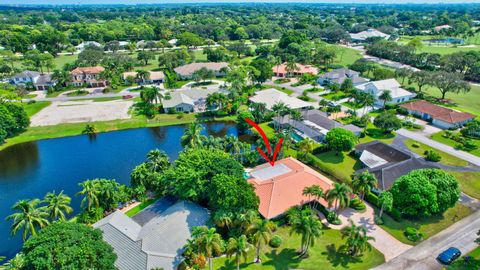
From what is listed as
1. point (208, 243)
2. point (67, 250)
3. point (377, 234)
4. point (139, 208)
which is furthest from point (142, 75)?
point (377, 234)

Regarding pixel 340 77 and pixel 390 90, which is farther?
pixel 340 77

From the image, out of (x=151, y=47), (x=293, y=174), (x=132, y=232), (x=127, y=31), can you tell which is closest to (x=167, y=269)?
(x=132, y=232)

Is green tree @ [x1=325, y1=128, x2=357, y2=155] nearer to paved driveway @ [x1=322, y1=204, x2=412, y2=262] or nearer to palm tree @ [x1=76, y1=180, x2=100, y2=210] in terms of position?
paved driveway @ [x1=322, y1=204, x2=412, y2=262]

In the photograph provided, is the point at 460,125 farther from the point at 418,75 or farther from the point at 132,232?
the point at 132,232

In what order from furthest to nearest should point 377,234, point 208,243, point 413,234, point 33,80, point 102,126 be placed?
point 33,80 < point 102,126 < point 377,234 < point 413,234 < point 208,243

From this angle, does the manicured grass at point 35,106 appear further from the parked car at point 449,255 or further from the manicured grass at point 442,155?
the parked car at point 449,255

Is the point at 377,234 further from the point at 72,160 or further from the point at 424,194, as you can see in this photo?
the point at 72,160

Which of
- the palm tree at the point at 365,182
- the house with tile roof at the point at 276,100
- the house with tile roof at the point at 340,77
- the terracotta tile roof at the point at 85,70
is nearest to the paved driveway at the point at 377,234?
the palm tree at the point at 365,182

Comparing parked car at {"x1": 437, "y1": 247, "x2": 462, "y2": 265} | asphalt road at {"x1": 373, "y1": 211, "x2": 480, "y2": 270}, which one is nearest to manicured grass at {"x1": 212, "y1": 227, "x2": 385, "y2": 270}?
asphalt road at {"x1": 373, "y1": 211, "x2": 480, "y2": 270}
